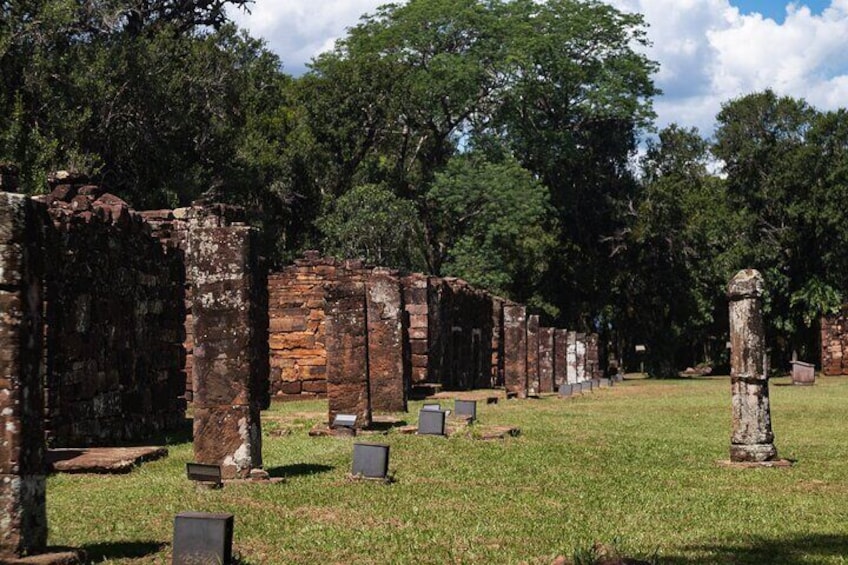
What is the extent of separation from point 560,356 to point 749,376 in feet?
101

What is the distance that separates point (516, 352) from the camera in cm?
3694

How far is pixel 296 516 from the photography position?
1115cm

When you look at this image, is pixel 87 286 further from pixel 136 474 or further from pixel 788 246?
pixel 788 246

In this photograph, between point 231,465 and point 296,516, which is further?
point 231,465

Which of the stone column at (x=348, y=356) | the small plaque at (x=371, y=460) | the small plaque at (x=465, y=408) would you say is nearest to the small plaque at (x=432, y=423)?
the stone column at (x=348, y=356)

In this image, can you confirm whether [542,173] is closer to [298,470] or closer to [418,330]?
[418,330]

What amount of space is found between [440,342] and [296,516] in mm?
26091

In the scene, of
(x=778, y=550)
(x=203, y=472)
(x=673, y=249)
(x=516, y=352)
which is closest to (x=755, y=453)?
(x=778, y=550)

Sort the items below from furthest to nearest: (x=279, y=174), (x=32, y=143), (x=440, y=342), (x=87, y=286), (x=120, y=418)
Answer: (x=279, y=174), (x=440, y=342), (x=32, y=143), (x=120, y=418), (x=87, y=286)

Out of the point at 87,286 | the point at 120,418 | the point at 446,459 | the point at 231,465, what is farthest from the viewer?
the point at 120,418

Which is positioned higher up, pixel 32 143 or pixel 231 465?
pixel 32 143

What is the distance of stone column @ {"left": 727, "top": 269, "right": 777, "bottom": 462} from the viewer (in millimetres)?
17016

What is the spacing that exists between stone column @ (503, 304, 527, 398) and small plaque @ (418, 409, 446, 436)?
17.0 metres

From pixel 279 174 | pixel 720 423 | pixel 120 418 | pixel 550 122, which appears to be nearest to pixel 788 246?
pixel 550 122
